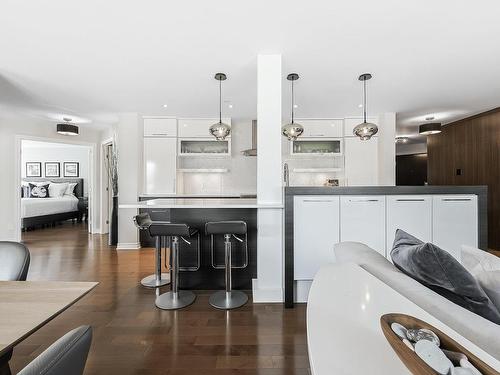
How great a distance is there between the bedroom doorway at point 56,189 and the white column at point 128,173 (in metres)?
1.72

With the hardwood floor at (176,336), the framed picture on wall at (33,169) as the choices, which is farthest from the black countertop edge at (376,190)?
the framed picture on wall at (33,169)

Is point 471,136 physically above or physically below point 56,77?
below

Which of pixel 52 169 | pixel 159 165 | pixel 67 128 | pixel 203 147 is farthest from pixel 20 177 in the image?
pixel 52 169

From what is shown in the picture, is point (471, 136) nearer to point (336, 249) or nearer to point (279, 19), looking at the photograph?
point (279, 19)

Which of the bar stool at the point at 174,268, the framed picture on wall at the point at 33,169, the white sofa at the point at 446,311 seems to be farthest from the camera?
the framed picture on wall at the point at 33,169

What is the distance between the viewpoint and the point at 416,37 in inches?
95.0

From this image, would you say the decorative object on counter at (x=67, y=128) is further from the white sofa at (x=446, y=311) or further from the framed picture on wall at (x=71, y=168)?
the white sofa at (x=446, y=311)

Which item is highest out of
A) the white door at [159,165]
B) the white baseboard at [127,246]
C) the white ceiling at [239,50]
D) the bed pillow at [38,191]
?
the white ceiling at [239,50]

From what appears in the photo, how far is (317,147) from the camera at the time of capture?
520 centimetres

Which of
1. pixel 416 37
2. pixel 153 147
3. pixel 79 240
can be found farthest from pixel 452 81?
pixel 79 240

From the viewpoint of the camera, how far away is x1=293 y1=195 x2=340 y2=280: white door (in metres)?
2.46

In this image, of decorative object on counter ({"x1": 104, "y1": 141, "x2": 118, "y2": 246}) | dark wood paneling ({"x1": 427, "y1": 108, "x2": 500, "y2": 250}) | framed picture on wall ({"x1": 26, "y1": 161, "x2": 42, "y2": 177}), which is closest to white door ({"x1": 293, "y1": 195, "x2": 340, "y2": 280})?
decorative object on counter ({"x1": 104, "y1": 141, "x2": 118, "y2": 246})

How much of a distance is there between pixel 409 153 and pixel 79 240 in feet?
31.8

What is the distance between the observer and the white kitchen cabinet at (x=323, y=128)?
16.8 feet
